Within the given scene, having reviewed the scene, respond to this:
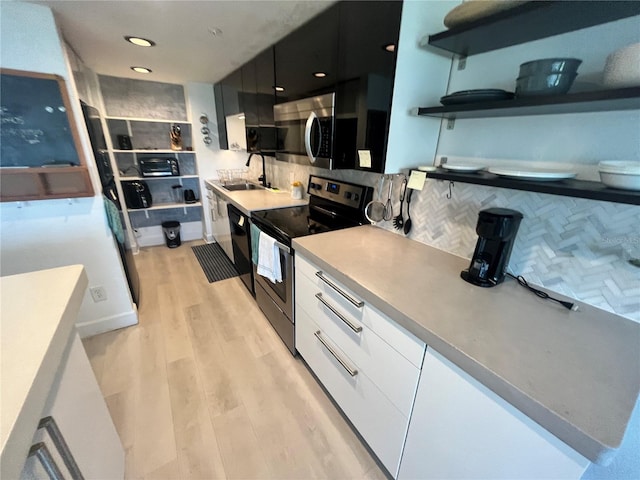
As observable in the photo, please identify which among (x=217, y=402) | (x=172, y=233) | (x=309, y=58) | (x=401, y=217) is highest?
(x=309, y=58)

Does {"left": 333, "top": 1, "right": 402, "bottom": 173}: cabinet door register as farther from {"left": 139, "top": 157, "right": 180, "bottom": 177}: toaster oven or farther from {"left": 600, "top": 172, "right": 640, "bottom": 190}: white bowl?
{"left": 139, "top": 157, "right": 180, "bottom": 177}: toaster oven

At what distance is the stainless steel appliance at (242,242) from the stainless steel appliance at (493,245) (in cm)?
166

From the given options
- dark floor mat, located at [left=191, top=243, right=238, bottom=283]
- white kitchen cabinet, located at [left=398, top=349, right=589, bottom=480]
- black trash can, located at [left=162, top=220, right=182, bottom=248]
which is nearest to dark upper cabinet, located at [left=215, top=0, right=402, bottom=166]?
white kitchen cabinet, located at [left=398, top=349, right=589, bottom=480]

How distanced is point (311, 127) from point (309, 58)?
439 millimetres

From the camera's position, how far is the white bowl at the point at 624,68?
0.65 metres

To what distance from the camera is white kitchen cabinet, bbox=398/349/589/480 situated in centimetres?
61

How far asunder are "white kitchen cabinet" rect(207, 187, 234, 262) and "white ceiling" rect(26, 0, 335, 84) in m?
1.34

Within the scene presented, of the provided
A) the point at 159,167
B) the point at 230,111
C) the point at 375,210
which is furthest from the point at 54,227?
the point at 375,210

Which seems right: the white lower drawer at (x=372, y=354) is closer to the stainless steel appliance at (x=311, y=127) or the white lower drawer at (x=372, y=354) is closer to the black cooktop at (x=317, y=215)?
the black cooktop at (x=317, y=215)

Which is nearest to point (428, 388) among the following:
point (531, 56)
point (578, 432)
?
point (578, 432)

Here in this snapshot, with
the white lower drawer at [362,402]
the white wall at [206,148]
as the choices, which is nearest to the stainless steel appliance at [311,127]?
the white lower drawer at [362,402]

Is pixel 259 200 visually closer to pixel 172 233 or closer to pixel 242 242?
pixel 242 242

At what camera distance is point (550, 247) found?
1000 mm

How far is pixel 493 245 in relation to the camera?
1007mm
